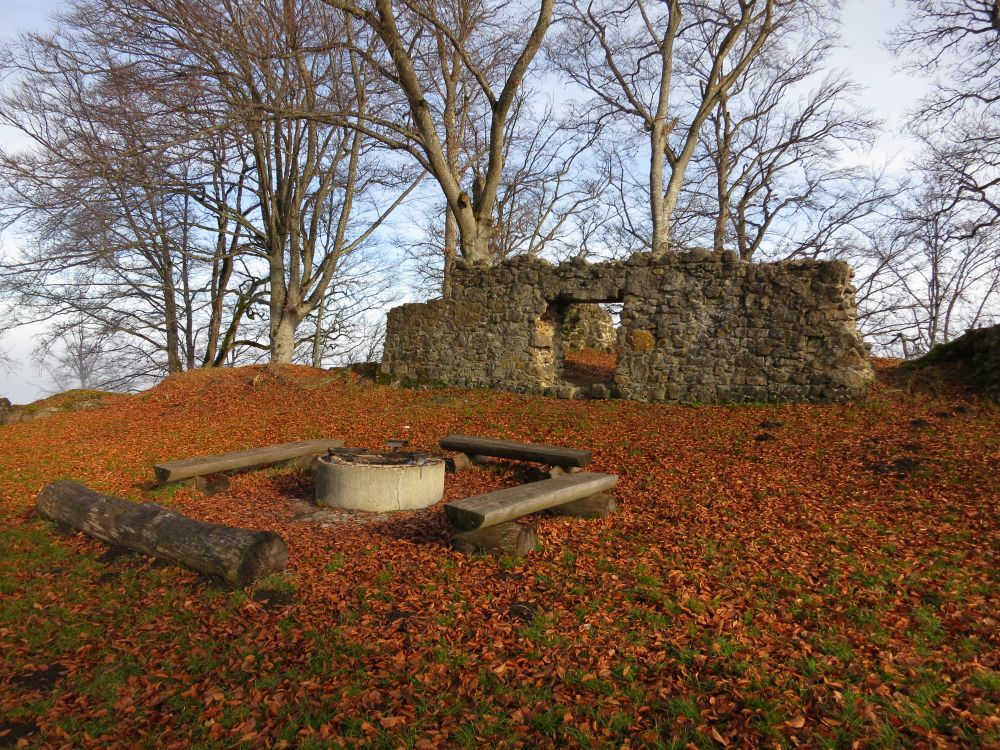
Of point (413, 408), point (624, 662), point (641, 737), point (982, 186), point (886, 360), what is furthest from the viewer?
point (982, 186)

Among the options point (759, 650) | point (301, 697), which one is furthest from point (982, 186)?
point (301, 697)

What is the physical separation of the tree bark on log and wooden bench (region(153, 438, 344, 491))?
3.24 meters

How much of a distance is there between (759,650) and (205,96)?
39.7 feet

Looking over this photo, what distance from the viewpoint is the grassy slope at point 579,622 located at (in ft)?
9.58

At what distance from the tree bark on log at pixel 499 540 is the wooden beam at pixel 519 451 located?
1.74m

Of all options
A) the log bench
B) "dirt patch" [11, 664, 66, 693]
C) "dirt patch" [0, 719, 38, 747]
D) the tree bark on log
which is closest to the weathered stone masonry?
the log bench

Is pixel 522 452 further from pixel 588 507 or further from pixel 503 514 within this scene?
pixel 503 514

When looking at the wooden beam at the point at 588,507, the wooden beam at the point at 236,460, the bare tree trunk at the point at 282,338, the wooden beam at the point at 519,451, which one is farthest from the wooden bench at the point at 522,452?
the bare tree trunk at the point at 282,338

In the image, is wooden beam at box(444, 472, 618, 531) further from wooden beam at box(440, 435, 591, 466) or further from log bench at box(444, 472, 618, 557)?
wooden beam at box(440, 435, 591, 466)

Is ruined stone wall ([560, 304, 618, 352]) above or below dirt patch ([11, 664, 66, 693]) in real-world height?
above

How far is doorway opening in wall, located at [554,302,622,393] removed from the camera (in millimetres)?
12742

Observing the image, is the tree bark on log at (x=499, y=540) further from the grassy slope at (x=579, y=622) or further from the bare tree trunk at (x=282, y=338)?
the bare tree trunk at (x=282, y=338)

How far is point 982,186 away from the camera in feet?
51.4

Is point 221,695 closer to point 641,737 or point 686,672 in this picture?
point 641,737
